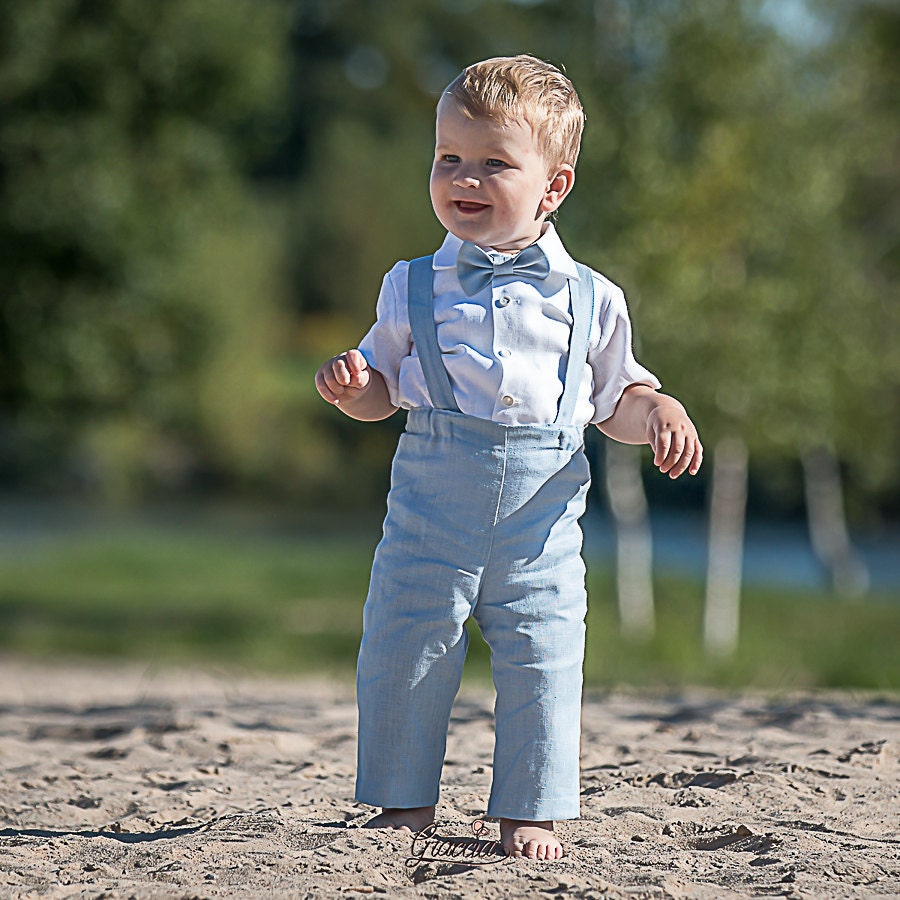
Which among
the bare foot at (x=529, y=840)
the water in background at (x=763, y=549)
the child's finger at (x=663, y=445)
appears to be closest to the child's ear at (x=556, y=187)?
the child's finger at (x=663, y=445)

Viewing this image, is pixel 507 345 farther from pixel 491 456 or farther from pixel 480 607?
pixel 480 607

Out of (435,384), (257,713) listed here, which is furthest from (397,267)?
(257,713)

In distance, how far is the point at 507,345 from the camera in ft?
8.72

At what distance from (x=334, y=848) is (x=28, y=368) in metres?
9.62

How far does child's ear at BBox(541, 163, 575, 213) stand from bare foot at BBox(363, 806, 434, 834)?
1.28m

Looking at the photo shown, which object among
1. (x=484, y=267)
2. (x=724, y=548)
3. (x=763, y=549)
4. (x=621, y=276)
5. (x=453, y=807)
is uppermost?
(x=621, y=276)

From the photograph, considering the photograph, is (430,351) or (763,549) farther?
(763,549)

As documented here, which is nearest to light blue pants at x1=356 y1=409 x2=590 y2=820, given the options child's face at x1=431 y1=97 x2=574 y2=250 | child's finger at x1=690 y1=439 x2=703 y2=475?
child's finger at x1=690 y1=439 x2=703 y2=475

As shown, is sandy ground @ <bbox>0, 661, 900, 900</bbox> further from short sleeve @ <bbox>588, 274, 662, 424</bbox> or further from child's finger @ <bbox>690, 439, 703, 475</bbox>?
short sleeve @ <bbox>588, 274, 662, 424</bbox>

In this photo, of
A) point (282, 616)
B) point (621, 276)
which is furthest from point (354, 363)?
point (282, 616)

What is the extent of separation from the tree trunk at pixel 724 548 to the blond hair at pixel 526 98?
9.83 meters

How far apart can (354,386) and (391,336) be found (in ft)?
0.47

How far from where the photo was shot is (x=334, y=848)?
2.61 meters

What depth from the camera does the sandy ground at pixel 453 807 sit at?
8.20 feet
